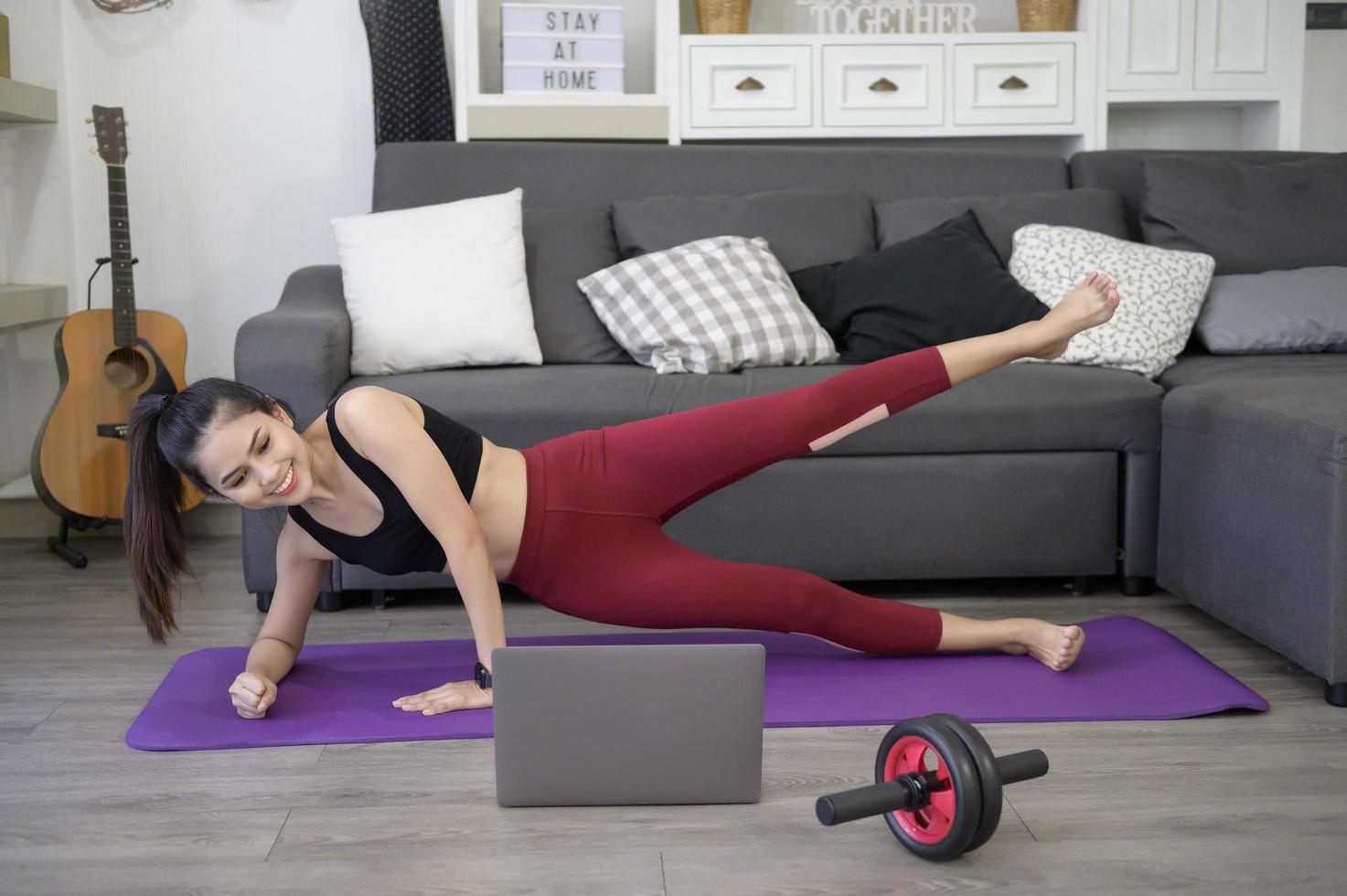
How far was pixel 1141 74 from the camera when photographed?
3.57 metres

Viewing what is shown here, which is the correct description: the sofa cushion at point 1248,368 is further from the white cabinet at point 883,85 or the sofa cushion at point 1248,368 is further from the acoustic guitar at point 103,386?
the acoustic guitar at point 103,386

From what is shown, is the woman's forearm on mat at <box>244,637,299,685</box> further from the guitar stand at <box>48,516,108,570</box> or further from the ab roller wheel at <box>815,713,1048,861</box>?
the guitar stand at <box>48,516,108,570</box>

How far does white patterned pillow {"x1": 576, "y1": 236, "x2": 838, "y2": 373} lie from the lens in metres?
2.79

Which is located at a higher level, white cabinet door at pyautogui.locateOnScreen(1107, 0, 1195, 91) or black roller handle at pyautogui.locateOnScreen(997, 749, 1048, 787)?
white cabinet door at pyautogui.locateOnScreen(1107, 0, 1195, 91)

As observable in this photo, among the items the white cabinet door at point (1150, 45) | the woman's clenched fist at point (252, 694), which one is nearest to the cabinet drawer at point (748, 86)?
the white cabinet door at point (1150, 45)

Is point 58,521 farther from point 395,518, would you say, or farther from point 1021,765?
point 1021,765

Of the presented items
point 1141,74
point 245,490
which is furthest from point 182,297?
point 1141,74

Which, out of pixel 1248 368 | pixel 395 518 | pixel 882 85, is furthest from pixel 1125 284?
pixel 395 518

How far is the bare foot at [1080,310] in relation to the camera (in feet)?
6.82

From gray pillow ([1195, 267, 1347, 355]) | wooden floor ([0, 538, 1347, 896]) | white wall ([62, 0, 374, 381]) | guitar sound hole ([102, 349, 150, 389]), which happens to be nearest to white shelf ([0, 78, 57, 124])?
white wall ([62, 0, 374, 381])

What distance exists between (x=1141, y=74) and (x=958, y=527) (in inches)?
66.9

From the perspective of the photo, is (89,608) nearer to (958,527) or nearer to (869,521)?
(869,521)

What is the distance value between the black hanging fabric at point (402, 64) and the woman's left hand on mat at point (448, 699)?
2.02 metres

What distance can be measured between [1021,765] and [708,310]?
152 cm
